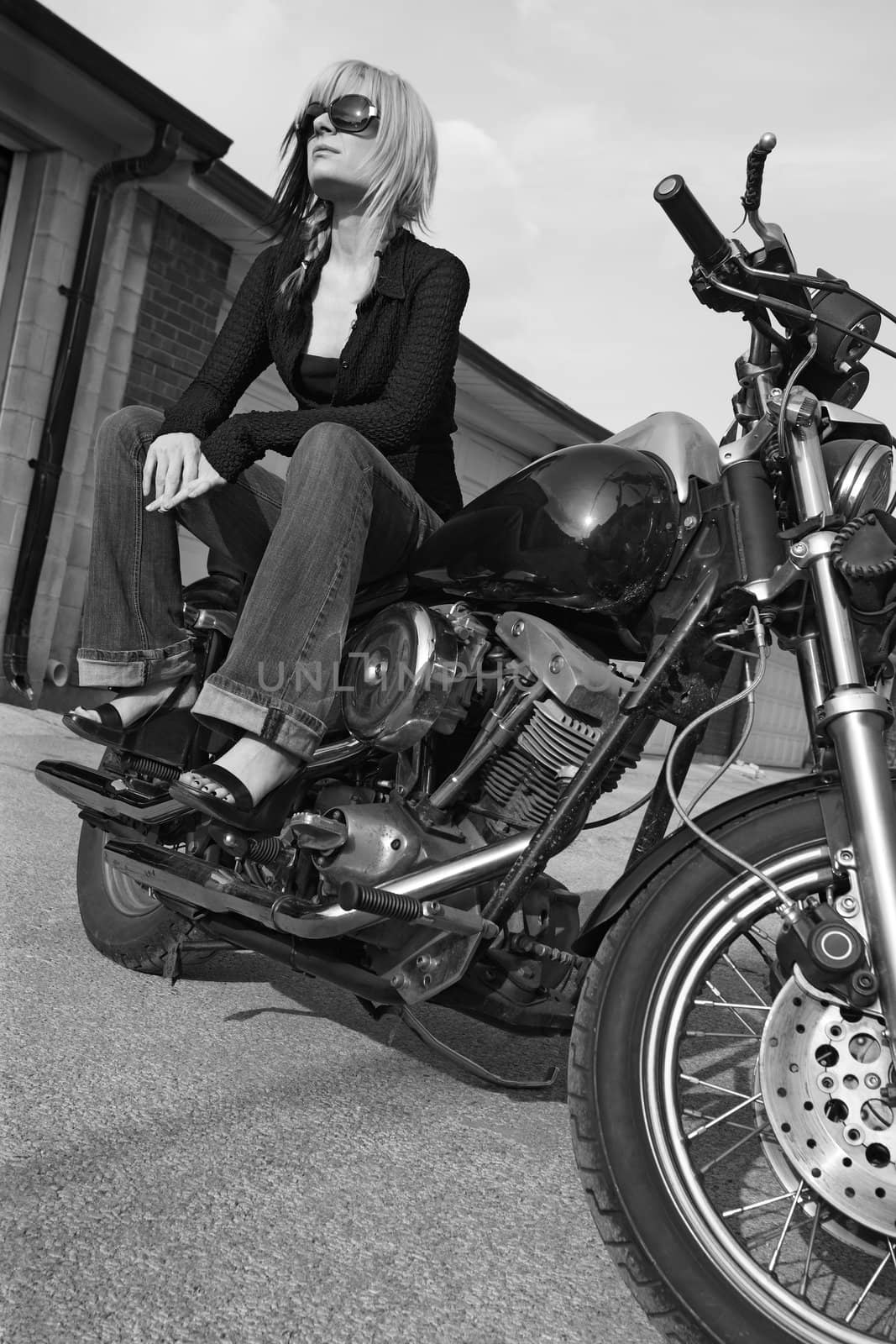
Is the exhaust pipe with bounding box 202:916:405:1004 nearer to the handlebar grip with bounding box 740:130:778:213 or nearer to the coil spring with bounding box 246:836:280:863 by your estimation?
the coil spring with bounding box 246:836:280:863

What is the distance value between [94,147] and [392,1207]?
615 cm

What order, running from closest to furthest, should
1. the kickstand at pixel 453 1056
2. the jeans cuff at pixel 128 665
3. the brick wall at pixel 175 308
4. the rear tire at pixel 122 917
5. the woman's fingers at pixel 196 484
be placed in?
1. the kickstand at pixel 453 1056
2. the woman's fingers at pixel 196 484
3. the jeans cuff at pixel 128 665
4. the rear tire at pixel 122 917
5. the brick wall at pixel 175 308

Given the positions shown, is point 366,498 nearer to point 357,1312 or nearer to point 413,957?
point 413,957

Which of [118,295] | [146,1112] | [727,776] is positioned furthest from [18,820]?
[727,776]

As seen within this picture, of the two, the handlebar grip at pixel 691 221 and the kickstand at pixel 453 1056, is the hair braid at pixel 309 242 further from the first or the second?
the kickstand at pixel 453 1056

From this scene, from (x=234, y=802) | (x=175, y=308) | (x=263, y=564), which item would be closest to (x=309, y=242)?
(x=263, y=564)

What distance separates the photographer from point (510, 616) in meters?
1.96

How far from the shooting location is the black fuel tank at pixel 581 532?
1.82 m

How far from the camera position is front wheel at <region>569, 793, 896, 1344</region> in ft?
4.29

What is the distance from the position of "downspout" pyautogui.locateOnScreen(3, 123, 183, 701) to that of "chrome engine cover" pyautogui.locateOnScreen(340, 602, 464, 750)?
449 centimetres

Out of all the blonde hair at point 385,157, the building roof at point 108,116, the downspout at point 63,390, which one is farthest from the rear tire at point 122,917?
the downspout at point 63,390

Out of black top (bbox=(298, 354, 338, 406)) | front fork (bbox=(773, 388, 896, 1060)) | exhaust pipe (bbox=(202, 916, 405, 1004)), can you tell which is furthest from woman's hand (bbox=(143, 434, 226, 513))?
front fork (bbox=(773, 388, 896, 1060))

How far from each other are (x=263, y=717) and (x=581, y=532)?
1.98 ft

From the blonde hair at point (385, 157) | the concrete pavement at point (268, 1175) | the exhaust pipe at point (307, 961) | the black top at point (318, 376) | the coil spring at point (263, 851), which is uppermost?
the blonde hair at point (385, 157)
